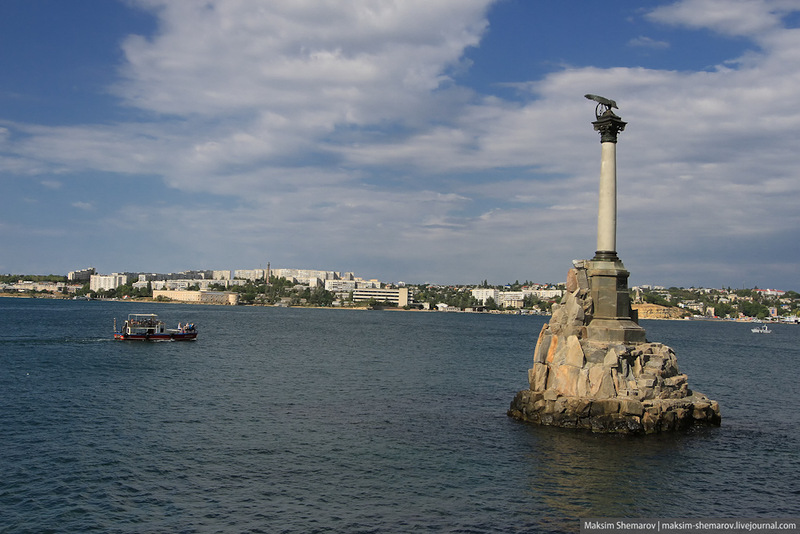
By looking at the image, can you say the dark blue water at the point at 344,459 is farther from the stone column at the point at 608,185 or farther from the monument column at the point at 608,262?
the stone column at the point at 608,185

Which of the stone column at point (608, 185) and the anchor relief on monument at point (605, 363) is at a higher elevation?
the stone column at point (608, 185)

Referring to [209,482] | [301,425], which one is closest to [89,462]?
[209,482]

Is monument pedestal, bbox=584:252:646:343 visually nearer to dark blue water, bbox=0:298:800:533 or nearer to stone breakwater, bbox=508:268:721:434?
stone breakwater, bbox=508:268:721:434

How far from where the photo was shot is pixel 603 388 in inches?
924

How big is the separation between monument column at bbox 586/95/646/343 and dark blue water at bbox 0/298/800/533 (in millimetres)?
5065

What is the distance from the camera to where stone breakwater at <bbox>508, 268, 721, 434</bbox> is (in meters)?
22.9

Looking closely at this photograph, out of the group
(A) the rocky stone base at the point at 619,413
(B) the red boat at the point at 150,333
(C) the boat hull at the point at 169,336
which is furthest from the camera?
(C) the boat hull at the point at 169,336

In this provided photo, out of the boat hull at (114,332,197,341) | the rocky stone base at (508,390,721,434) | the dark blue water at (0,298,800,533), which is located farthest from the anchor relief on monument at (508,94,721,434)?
the boat hull at (114,332,197,341)

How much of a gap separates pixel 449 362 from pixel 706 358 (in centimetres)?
2610

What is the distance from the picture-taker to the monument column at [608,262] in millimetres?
26013

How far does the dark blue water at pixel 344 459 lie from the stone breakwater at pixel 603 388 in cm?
79

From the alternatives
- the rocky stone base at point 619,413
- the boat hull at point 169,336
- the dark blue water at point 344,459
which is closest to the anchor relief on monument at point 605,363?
the rocky stone base at point 619,413

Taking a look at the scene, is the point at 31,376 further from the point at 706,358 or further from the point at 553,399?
the point at 706,358

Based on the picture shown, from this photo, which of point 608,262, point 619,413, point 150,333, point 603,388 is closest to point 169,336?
point 150,333
